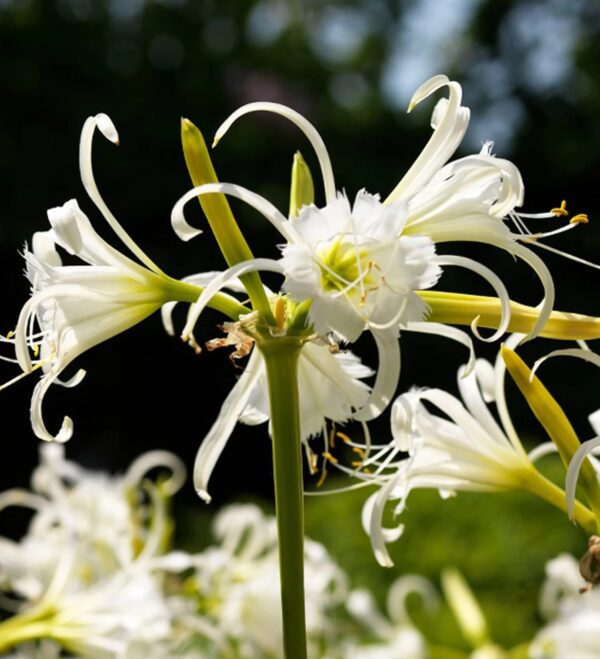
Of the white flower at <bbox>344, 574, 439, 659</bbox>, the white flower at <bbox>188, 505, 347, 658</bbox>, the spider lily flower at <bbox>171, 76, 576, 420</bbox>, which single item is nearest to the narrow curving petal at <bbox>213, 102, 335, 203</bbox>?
the spider lily flower at <bbox>171, 76, 576, 420</bbox>

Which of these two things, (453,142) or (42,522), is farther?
(42,522)

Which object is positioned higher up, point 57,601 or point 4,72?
point 4,72

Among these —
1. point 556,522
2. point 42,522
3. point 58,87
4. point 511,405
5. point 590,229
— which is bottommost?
point 42,522

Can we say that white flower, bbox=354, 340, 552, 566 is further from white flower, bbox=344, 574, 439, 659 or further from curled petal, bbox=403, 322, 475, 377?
white flower, bbox=344, 574, 439, 659

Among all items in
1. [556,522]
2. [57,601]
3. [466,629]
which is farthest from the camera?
[556,522]

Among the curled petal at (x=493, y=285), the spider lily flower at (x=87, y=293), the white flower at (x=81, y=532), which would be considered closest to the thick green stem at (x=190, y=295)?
the spider lily flower at (x=87, y=293)

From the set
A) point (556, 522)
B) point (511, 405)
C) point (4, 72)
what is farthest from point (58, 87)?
point (556, 522)

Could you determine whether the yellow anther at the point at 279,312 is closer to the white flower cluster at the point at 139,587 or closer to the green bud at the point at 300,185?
the green bud at the point at 300,185

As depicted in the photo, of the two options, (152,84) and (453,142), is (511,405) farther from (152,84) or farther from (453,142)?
(453,142)
